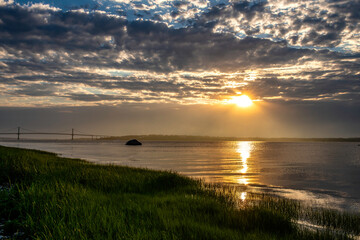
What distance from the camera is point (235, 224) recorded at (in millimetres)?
9242

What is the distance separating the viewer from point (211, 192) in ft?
51.6

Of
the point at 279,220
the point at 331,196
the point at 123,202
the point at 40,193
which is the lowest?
the point at 331,196

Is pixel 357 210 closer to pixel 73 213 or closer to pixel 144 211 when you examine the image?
pixel 144 211

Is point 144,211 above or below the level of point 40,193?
below

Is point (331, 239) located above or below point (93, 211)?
below

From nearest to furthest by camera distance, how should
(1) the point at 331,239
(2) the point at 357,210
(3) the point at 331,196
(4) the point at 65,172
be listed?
(1) the point at 331,239, (2) the point at 357,210, (4) the point at 65,172, (3) the point at 331,196

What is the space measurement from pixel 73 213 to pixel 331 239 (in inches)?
332

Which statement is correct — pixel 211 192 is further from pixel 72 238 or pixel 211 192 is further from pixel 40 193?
pixel 72 238

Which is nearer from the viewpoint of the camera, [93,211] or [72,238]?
[72,238]

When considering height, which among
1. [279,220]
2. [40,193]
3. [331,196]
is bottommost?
[331,196]

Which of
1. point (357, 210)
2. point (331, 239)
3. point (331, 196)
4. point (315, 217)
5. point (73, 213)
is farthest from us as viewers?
point (331, 196)

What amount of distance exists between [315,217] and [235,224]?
5709mm

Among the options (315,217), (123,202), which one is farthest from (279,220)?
(123,202)

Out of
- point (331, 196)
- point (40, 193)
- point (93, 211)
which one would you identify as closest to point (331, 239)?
point (93, 211)
